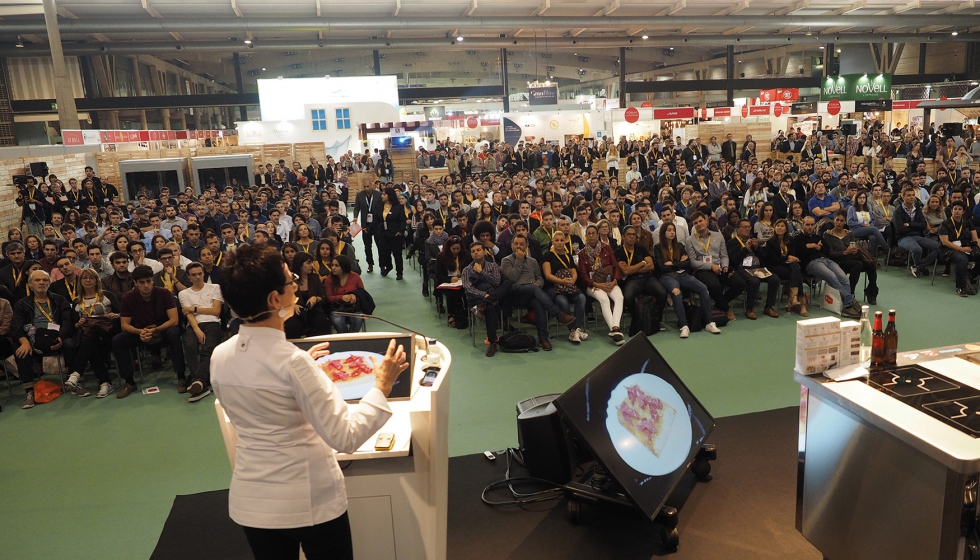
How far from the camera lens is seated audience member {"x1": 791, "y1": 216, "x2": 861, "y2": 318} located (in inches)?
280

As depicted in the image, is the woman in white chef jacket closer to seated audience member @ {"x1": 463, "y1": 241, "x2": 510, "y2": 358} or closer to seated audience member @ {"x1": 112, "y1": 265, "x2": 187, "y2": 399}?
seated audience member @ {"x1": 112, "y1": 265, "x2": 187, "y2": 399}

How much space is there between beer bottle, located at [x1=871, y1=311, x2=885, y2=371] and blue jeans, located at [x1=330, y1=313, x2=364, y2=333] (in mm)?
4432

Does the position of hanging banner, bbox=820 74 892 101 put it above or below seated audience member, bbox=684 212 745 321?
above

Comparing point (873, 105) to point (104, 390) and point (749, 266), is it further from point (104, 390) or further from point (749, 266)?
point (104, 390)

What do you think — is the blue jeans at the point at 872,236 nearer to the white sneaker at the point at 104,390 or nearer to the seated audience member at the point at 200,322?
the seated audience member at the point at 200,322

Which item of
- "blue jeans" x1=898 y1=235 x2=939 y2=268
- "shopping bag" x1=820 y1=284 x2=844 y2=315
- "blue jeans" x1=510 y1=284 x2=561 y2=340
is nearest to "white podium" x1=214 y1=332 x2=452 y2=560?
"blue jeans" x1=510 y1=284 x2=561 y2=340

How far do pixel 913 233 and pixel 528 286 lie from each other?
5.52m

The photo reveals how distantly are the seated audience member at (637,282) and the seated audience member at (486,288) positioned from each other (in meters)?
1.29


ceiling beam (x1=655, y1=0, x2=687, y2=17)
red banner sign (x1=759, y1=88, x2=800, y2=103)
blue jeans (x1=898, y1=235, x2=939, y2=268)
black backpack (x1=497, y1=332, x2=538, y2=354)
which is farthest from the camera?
red banner sign (x1=759, y1=88, x2=800, y2=103)

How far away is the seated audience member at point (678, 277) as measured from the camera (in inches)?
266

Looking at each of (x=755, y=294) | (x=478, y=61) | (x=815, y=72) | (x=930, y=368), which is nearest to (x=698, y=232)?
(x=755, y=294)

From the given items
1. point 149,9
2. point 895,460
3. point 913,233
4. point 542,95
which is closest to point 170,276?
point 895,460

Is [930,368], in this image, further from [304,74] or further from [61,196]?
[304,74]

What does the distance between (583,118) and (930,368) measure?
77.3 feet
